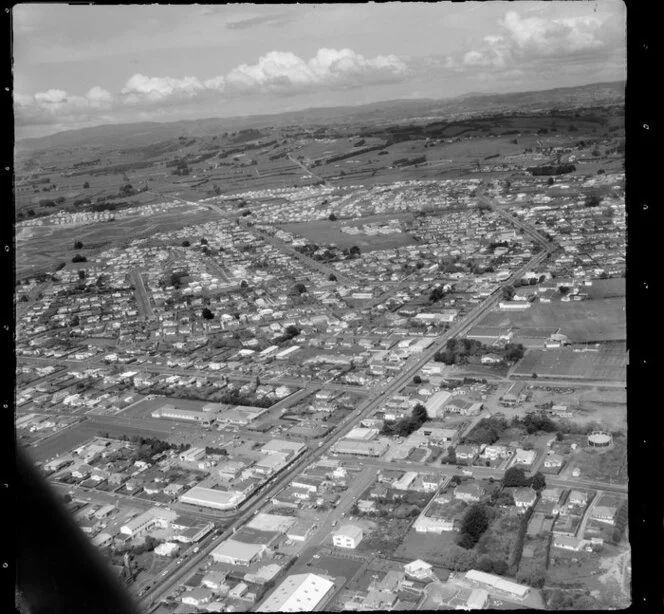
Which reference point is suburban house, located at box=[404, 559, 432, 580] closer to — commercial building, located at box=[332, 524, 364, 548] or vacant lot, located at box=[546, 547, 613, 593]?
commercial building, located at box=[332, 524, 364, 548]

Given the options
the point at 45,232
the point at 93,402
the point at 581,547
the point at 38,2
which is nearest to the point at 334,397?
the point at 93,402

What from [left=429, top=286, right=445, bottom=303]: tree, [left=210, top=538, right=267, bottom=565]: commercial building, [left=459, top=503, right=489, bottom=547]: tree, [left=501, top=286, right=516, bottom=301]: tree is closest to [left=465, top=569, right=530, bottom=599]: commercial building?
[left=459, top=503, right=489, bottom=547]: tree

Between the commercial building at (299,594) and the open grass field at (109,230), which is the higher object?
the open grass field at (109,230)

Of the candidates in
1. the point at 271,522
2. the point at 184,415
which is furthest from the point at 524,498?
the point at 184,415

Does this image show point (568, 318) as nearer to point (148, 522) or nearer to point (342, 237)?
point (342, 237)

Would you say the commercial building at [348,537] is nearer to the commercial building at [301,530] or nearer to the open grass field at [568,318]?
the commercial building at [301,530]

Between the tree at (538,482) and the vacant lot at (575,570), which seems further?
the tree at (538,482)

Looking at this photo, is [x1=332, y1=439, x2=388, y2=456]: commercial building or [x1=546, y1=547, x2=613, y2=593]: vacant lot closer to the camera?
[x1=546, y1=547, x2=613, y2=593]: vacant lot

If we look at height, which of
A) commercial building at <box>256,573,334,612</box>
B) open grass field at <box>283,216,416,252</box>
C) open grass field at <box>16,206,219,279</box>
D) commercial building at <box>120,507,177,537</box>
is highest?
open grass field at <box>16,206,219,279</box>

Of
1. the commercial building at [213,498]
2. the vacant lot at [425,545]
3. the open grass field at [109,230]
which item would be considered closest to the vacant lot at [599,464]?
the vacant lot at [425,545]
